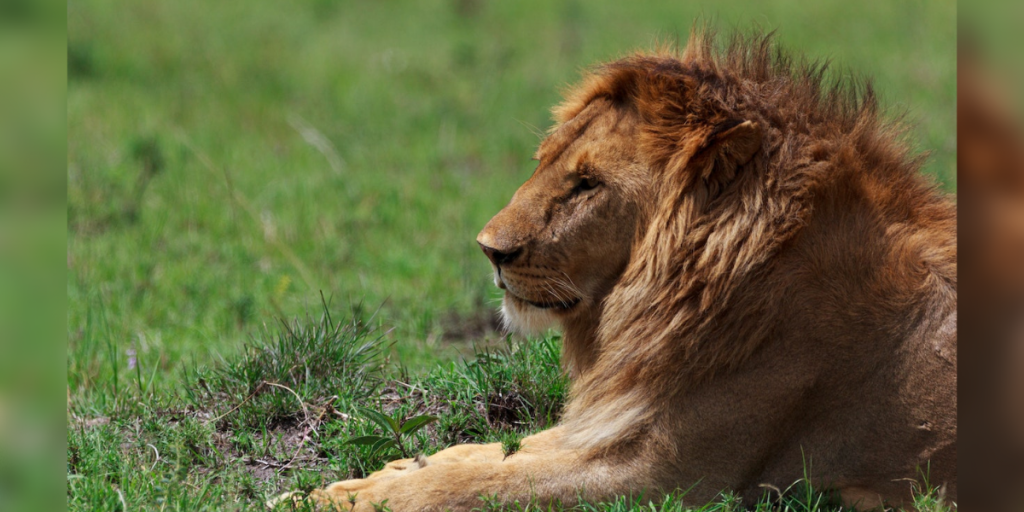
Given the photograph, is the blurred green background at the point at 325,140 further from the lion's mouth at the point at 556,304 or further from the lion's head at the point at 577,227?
the lion's mouth at the point at 556,304

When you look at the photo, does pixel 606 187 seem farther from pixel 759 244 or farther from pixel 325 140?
pixel 325 140

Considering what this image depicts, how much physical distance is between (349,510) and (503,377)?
3.30ft

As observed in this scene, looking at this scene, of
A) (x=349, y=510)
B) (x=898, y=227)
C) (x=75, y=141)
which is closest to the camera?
(x=349, y=510)

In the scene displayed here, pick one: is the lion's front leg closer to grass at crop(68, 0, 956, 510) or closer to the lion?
the lion

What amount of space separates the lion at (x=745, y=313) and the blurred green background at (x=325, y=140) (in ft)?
1.70

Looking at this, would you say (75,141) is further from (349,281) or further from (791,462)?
(791,462)

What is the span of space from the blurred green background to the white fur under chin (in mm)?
1027

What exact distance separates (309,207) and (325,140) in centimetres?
148

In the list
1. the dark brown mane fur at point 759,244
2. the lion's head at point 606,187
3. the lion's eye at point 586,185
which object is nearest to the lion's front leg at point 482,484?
the dark brown mane fur at point 759,244

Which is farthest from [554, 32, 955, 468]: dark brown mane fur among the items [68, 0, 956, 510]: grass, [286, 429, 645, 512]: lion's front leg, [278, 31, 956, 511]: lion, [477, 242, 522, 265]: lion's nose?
[68, 0, 956, 510]: grass

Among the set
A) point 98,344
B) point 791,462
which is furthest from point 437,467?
point 98,344

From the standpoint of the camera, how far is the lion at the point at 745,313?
8.34 ft

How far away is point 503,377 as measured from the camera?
3395mm
